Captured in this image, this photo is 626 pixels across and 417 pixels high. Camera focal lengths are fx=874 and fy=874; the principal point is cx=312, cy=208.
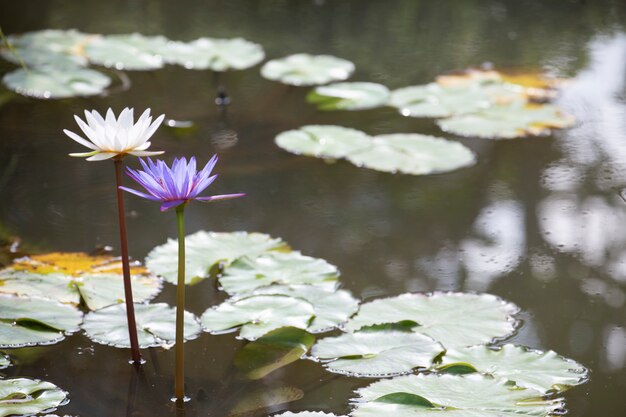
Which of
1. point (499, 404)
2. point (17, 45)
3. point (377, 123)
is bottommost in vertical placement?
point (499, 404)

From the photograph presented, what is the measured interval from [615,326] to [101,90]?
6.57 feet

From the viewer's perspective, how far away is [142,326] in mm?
1638

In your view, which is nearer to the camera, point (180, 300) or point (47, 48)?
point (180, 300)

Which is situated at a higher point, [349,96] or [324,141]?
[349,96]

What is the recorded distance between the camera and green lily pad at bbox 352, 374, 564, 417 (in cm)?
135

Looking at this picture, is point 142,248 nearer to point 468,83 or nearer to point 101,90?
point 101,90

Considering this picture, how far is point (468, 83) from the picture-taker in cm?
319

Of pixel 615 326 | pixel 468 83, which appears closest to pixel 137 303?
pixel 615 326

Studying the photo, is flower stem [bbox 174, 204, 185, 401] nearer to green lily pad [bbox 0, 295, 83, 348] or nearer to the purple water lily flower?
the purple water lily flower

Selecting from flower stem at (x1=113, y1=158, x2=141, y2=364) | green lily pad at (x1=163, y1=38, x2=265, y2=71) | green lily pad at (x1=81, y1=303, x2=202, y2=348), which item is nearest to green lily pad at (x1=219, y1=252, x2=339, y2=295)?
green lily pad at (x1=81, y1=303, x2=202, y2=348)

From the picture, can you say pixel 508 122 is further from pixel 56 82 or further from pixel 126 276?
pixel 126 276

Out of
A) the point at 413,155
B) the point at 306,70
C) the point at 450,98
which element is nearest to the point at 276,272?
the point at 413,155

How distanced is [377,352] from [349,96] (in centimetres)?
159

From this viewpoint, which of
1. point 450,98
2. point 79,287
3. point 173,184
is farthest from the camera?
point 450,98
